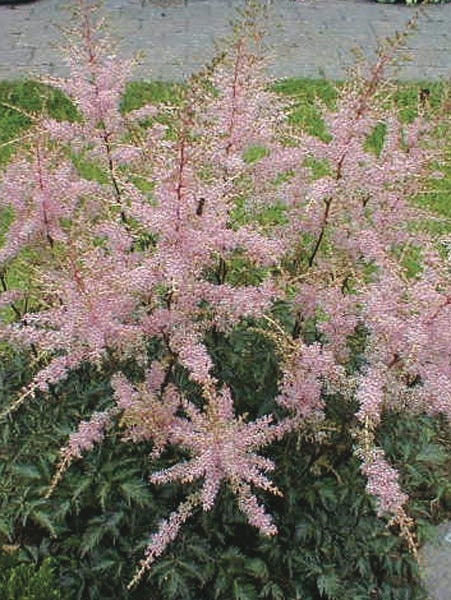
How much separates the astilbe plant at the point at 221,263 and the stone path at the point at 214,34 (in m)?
4.49

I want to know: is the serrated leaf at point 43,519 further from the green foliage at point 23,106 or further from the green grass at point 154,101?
the green foliage at point 23,106

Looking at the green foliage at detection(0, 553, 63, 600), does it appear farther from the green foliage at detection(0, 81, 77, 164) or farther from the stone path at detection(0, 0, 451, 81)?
the stone path at detection(0, 0, 451, 81)

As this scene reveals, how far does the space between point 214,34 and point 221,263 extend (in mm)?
5872

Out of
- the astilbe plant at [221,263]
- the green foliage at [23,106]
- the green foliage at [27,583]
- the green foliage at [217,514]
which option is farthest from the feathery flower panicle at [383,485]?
the green foliage at [23,106]

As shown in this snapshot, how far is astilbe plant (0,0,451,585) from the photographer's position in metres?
2.43

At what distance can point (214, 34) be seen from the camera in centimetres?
835

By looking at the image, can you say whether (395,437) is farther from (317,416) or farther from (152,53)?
(152,53)

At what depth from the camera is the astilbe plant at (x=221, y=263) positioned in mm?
2432

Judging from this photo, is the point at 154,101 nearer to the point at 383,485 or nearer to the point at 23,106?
the point at 23,106

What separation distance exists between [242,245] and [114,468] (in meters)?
0.91

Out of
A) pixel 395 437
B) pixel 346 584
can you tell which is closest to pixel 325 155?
pixel 395 437

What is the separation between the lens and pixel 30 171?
9.41 feet

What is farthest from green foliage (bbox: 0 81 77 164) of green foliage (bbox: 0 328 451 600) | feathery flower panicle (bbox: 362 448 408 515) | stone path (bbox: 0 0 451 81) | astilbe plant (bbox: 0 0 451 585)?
feathery flower panicle (bbox: 362 448 408 515)

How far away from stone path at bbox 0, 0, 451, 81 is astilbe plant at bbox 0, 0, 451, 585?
14.7 ft
